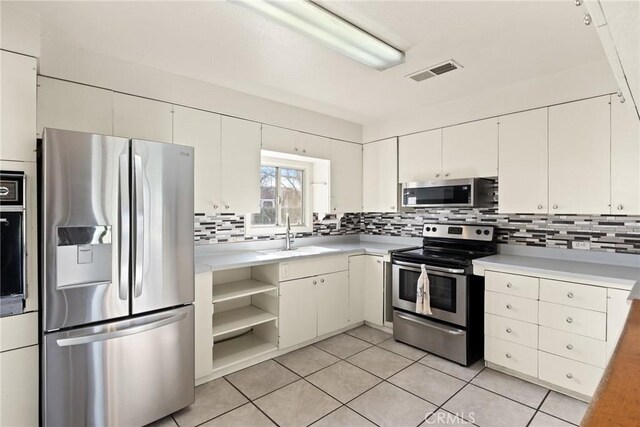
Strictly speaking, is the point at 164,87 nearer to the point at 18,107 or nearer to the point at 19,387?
the point at 18,107

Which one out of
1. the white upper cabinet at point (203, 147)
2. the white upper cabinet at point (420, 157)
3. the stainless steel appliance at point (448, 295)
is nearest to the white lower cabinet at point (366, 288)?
the stainless steel appliance at point (448, 295)

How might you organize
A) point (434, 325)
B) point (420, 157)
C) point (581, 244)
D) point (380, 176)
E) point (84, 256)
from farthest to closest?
1. point (380, 176)
2. point (420, 157)
3. point (434, 325)
4. point (581, 244)
5. point (84, 256)

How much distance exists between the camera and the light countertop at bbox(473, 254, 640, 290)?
213cm

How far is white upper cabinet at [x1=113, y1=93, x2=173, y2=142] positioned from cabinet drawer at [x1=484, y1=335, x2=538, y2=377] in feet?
10.2

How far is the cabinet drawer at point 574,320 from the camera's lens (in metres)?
2.18

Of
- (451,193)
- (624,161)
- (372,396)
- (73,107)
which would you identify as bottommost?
(372,396)

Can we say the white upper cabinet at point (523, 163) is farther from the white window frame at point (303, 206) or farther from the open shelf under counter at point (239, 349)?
the open shelf under counter at point (239, 349)

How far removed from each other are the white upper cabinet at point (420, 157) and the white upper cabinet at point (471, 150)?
0.26 ft

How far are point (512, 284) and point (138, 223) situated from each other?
271 cm

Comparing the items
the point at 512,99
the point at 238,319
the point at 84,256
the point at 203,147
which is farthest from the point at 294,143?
the point at 84,256

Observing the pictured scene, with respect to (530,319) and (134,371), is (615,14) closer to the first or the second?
(530,319)

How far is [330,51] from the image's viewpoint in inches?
86.4

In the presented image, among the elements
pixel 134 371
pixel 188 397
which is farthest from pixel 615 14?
pixel 188 397

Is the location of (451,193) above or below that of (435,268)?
above
